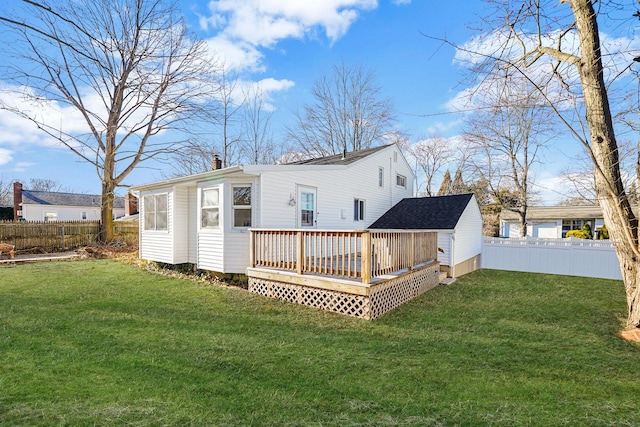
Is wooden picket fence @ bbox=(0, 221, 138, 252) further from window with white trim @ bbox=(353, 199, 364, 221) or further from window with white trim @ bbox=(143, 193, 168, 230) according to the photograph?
window with white trim @ bbox=(353, 199, 364, 221)

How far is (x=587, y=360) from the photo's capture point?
4109 millimetres

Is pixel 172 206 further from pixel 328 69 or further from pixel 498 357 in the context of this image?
pixel 328 69

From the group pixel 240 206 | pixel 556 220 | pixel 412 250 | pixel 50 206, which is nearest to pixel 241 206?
pixel 240 206

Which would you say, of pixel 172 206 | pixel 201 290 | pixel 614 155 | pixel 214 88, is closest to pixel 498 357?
pixel 614 155

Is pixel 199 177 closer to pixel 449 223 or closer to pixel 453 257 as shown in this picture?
pixel 449 223

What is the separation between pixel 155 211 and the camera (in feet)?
35.8

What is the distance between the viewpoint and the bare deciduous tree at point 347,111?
23.3 metres

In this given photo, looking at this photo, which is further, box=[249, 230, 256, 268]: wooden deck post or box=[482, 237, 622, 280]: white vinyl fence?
box=[482, 237, 622, 280]: white vinyl fence

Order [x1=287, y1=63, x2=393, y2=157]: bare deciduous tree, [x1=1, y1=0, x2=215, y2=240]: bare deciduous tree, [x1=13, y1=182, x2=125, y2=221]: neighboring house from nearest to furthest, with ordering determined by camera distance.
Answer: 1. [x1=1, y1=0, x2=215, y2=240]: bare deciduous tree
2. [x1=287, y1=63, x2=393, y2=157]: bare deciduous tree
3. [x1=13, y1=182, x2=125, y2=221]: neighboring house

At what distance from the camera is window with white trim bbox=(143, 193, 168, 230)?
34.5 feet

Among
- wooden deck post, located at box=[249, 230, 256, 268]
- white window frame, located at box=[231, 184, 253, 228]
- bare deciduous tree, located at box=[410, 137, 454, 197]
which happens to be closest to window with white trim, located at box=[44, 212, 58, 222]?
white window frame, located at box=[231, 184, 253, 228]

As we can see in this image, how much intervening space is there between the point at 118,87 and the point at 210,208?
13.1 m

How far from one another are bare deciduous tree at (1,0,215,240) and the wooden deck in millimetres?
13853

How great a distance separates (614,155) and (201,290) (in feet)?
29.4
